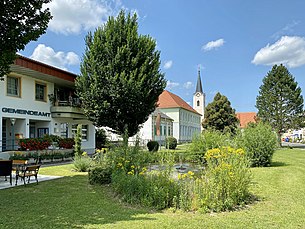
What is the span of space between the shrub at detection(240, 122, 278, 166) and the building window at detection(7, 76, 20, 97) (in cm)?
1615

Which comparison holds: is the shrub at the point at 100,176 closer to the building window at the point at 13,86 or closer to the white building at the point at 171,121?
the building window at the point at 13,86

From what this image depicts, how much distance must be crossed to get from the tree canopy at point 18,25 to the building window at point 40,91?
1472 cm

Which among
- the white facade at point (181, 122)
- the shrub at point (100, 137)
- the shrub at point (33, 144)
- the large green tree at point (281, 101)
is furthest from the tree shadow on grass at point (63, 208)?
the white facade at point (181, 122)

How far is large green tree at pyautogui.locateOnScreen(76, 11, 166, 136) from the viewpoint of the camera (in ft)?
64.0

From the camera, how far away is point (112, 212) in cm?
643

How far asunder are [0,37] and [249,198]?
330 inches

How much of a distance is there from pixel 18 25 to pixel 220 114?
4113 cm

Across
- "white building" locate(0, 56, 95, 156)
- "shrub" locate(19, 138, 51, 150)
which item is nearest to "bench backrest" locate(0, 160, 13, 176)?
"shrub" locate(19, 138, 51, 150)

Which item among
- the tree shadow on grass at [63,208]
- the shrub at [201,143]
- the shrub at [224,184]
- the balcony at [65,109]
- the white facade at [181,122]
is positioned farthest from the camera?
the white facade at [181,122]

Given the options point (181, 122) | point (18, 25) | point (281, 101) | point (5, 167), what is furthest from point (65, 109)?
point (181, 122)

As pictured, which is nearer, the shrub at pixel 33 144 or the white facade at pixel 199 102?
the shrub at pixel 33 144

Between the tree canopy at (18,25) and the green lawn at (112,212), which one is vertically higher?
the tree canopy at (18,25)

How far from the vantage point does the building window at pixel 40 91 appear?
22016 mm

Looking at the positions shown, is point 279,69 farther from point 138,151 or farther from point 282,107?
point 138,151
